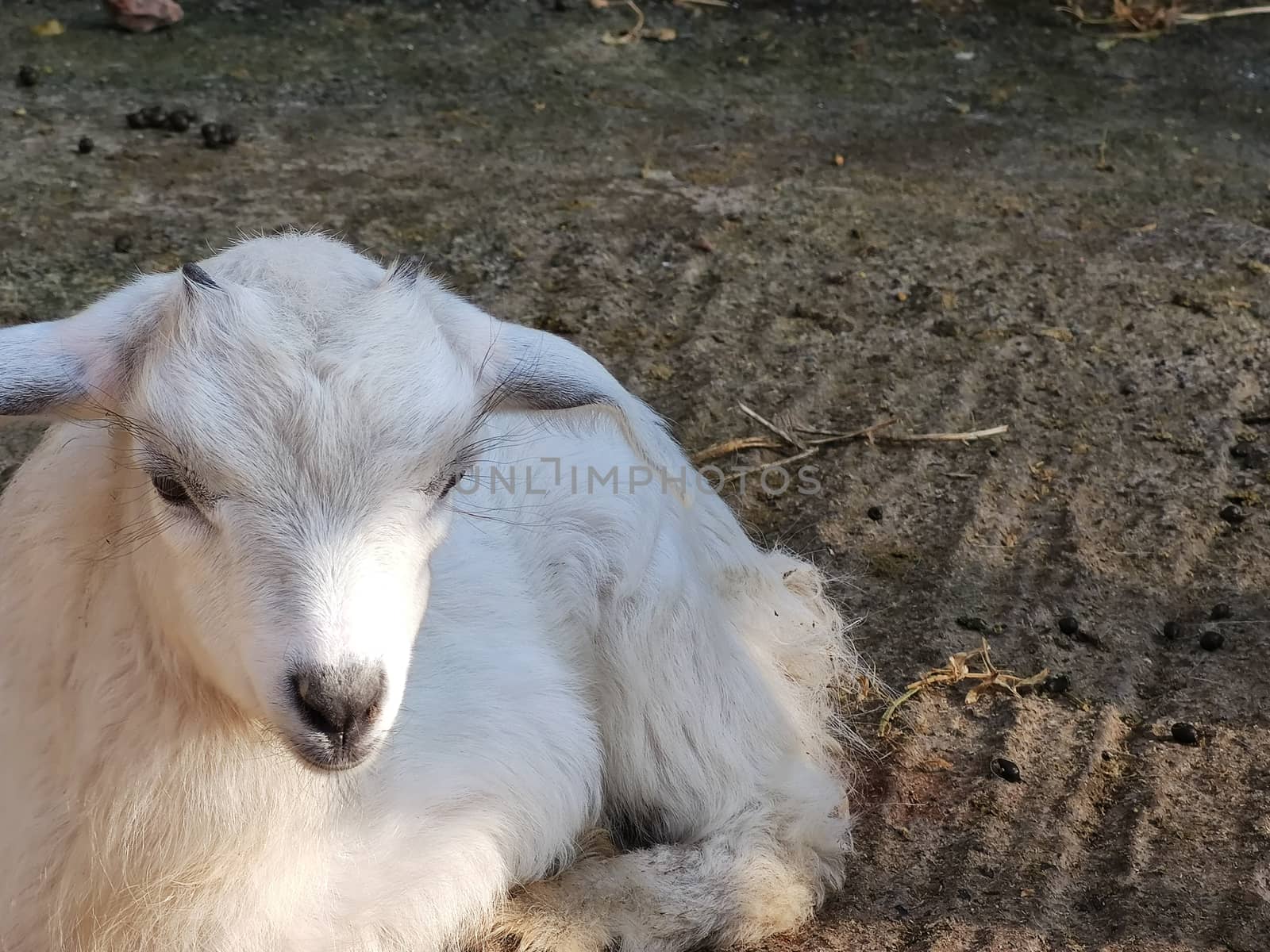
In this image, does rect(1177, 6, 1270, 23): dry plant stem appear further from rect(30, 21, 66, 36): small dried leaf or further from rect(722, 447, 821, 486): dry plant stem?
rect(30, 21, 66, 36): small dried leaf

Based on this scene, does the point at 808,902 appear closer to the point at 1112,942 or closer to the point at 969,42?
the point at 1112,942

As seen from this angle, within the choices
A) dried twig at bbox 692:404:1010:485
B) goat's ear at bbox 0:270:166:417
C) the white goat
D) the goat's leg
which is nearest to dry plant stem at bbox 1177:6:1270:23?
dried twig at bbox 692:404:1010:485

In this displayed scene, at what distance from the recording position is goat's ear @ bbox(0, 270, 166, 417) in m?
1.92

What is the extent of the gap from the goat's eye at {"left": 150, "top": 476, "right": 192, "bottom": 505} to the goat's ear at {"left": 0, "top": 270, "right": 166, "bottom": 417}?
15 cm

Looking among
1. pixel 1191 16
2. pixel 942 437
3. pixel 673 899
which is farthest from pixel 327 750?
pixel 1191 16

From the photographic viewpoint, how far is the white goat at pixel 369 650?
6.09ft

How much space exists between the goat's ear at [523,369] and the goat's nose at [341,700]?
577mm

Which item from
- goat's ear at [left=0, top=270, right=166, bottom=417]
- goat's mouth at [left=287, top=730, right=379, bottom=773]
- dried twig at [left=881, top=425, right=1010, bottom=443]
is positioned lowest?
dried twig at [left=881, top=425, right=1010, bottom=443]

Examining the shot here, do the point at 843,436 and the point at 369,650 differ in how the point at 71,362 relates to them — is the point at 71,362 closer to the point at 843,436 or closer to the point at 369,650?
the point at 369,650

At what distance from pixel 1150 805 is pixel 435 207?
11.5 feet

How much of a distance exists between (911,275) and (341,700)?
3766 millimetres

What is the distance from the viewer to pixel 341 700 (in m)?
1.77

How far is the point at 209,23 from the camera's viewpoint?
6.77m

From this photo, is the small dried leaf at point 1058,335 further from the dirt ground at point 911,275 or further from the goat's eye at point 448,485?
the goat's eye at point 448,485
